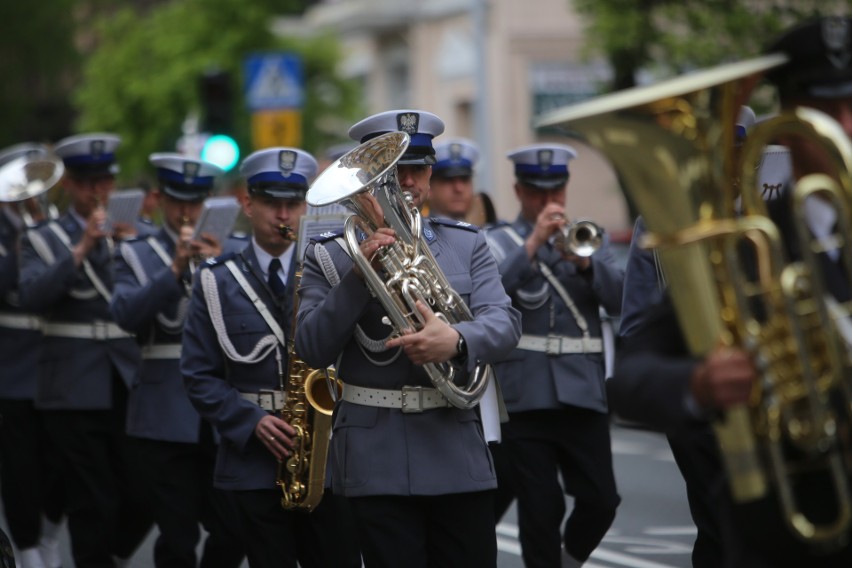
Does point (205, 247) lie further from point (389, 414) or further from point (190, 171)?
point (389, 414)

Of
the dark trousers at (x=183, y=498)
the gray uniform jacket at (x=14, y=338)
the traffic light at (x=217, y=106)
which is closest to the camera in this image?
the dark trousers at (x=183, y=498)

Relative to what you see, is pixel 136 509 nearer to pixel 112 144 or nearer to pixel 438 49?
pixel 112 144

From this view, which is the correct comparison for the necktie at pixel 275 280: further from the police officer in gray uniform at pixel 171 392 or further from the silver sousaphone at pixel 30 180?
the silver sousaphone at pixel 30 180

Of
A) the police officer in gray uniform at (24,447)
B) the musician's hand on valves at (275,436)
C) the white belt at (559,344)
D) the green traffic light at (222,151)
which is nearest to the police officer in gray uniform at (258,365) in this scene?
the musician's hand on valves at (275,436)

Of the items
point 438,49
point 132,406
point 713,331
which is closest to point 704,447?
point 713,331

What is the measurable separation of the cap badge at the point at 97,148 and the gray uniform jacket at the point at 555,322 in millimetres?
2432

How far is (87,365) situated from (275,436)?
8.46 ft

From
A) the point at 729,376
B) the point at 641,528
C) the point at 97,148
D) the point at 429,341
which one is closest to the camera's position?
the point at 729,376

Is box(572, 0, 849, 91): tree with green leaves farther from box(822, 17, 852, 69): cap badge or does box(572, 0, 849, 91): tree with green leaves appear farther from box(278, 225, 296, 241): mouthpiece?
box(822, 17, 852, 69): cap badge

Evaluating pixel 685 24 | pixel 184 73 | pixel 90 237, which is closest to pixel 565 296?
pixel 90 237

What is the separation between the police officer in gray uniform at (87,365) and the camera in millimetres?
8578

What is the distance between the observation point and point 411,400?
5.51 m

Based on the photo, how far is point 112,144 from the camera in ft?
30.2

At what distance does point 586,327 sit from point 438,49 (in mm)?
26545
